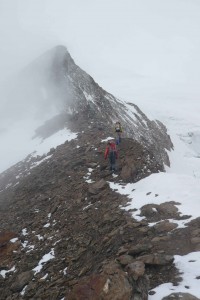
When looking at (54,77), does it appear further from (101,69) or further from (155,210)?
(101,69)

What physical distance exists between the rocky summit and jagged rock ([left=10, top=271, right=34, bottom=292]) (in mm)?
31

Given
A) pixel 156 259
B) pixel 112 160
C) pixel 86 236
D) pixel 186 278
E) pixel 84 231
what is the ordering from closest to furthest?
pixel 186 278
pixel 156 259
pixel 86 236
pixel 84 231
pixel 112 160

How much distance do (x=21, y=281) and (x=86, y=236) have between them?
291cm

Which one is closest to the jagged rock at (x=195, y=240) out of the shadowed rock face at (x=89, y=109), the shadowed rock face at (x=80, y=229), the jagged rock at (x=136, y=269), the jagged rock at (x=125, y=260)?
the shadowed rock face at (x=80, y=229)

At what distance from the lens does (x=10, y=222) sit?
18578 mm

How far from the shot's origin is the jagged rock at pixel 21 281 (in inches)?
480

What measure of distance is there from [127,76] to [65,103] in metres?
84.3

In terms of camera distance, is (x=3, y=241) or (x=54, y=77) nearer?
(x=3, y=241)

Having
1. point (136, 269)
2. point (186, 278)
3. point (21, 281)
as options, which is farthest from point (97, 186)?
point (186, 278)

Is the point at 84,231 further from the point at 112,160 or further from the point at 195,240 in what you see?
the point at 112,160

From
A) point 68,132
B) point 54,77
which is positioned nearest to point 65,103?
point 54,77

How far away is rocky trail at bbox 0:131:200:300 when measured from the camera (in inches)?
384

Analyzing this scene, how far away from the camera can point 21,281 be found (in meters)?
12.4

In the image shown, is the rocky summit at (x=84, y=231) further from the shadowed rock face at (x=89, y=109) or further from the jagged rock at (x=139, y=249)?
the shadowed rock face at (x=89, y=109)
